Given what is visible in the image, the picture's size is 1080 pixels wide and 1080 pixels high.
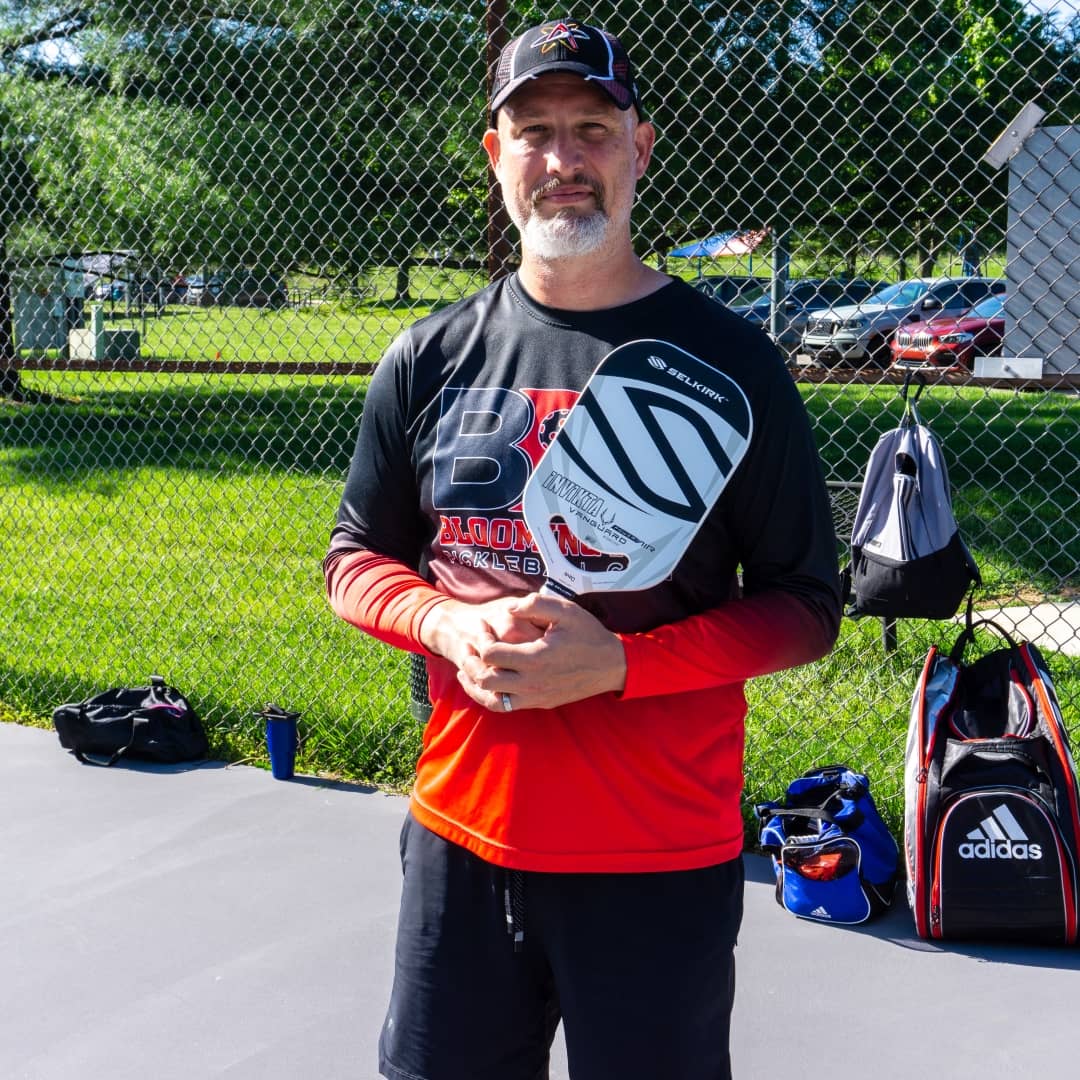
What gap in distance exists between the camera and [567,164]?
2.02 meters

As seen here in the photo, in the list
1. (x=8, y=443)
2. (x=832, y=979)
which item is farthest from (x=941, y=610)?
(x=8, y=443)

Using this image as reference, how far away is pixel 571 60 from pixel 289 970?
8.13 ft

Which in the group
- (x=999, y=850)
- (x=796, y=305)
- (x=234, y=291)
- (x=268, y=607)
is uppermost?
(x=796, y=305)

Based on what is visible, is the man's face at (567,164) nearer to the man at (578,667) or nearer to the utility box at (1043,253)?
the man at (578,667)

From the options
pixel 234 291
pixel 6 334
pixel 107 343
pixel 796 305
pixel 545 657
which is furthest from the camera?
pixel 6 334

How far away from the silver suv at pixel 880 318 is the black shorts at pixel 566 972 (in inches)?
124

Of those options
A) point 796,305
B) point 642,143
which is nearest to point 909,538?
point 642,143

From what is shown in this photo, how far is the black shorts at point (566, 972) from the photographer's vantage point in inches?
74.2

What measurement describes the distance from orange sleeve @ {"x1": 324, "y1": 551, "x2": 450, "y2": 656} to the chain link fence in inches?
89.7

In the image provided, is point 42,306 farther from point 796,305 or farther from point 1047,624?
point 1047,624

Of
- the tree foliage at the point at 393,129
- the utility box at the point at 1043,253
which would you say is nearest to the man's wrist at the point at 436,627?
the utility box at the point at 1043,253

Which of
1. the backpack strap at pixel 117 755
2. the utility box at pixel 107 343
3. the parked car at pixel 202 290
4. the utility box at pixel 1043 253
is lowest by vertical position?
the backpack strap at pixel 117 755

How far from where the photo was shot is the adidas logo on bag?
10.8 ft

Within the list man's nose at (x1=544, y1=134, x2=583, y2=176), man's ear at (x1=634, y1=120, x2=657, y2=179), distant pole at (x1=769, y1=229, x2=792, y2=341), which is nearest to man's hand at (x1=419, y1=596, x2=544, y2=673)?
man's nose at (x1=544, y1=134, x2=583, y2=176)
